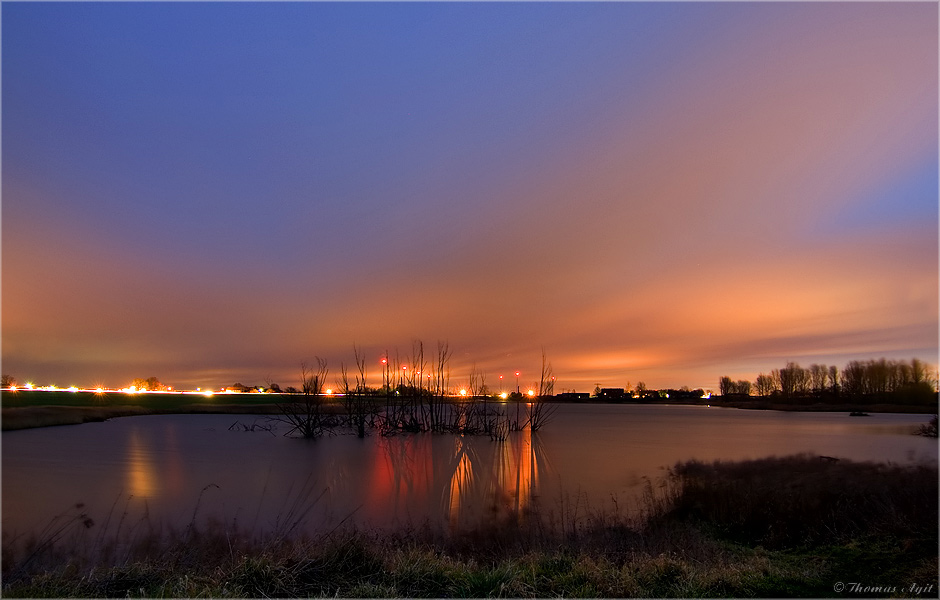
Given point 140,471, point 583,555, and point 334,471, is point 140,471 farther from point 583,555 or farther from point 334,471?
point 583,555

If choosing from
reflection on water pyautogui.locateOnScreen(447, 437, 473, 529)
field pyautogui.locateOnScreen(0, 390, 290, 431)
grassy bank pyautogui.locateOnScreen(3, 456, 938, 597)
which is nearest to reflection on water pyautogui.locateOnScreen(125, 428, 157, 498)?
grassy bank pyautogui.locateOnScreen(3, 456, 938, 597)

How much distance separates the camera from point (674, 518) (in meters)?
14.7

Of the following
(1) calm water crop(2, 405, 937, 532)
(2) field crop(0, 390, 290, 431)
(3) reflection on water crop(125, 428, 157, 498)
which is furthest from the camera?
(2) field crop(0, 390, 290, 431)

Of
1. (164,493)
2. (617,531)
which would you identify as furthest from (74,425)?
(617,531)

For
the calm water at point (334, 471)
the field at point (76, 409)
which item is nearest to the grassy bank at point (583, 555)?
the calm water at point (334, 471)

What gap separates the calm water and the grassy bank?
97.1 inches

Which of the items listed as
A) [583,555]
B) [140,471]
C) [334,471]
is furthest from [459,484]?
[140,471]

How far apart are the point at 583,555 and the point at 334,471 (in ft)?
67.4

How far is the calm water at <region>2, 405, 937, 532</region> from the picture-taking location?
1828 cm

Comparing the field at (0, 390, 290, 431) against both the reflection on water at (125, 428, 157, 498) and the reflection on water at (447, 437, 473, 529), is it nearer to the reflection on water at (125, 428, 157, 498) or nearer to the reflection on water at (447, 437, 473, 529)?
the reflection on water at (125, 428, 157, 498)

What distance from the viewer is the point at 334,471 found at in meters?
26.5

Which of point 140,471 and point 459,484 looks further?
point 140,471

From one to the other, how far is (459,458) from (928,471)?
68.2 ft

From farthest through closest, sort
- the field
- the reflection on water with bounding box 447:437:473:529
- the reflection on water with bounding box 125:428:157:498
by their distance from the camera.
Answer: the field, the reflection on water with bounding box 125:428:157:498, the reflection on water with bounding box 447:437:473:529
